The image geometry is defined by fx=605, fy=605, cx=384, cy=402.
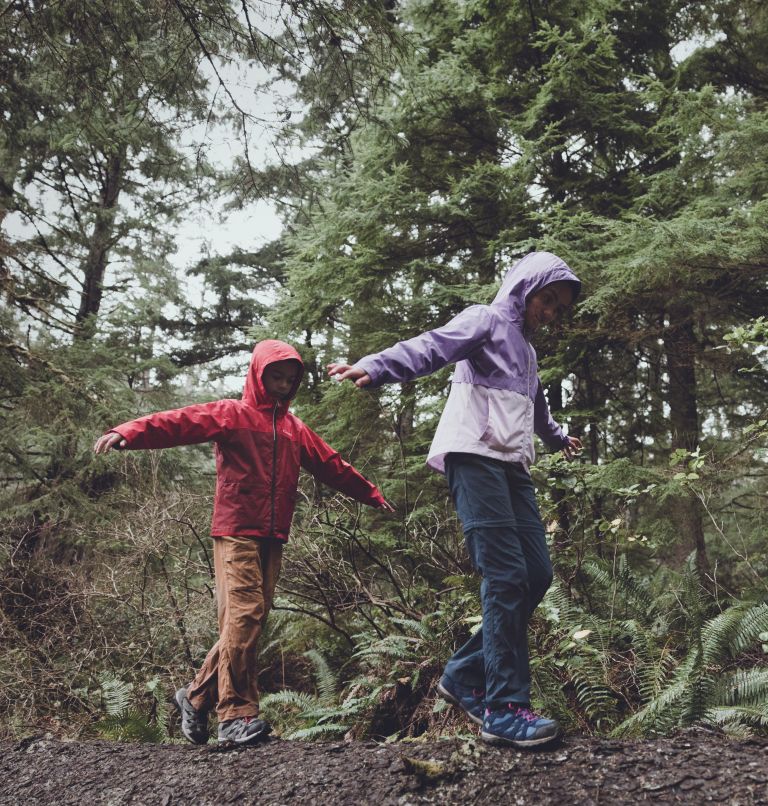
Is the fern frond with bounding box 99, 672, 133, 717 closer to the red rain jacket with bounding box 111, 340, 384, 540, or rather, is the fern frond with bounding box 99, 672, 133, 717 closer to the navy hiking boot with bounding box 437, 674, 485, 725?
the red rain jacket with bounding box 111, 340, 384, 540

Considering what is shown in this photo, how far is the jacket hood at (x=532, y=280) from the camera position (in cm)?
320

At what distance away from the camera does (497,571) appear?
283 cm

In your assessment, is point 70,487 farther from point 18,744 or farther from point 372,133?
point 372,133

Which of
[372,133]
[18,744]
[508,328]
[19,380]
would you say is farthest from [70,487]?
[508,328]

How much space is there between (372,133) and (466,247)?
6.87 ft

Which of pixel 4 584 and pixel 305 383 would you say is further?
pixel 305 383

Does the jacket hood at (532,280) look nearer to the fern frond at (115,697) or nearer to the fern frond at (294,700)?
the fern frond at (294,700)

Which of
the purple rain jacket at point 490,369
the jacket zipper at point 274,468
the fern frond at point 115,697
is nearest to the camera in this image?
the purple rain jacket at point 490,369

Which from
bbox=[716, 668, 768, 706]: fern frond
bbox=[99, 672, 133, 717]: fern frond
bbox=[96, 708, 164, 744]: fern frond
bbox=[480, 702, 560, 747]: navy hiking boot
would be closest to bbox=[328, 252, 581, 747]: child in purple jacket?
bbox=[480, 702, 560, 747]: navy hiking boot

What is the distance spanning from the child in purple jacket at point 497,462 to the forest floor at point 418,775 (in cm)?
19

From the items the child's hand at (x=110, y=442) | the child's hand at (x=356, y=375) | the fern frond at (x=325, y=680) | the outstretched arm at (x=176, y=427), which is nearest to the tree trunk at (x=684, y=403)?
the fern frond at (x=325, y=680)

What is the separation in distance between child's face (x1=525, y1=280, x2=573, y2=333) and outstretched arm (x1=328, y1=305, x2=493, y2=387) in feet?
0.99

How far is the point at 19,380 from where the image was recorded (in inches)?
382

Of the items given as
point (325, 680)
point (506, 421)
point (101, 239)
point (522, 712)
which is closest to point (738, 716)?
point (522, 712)
